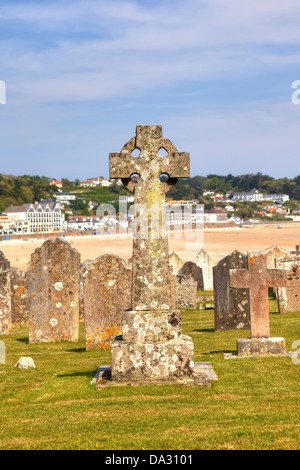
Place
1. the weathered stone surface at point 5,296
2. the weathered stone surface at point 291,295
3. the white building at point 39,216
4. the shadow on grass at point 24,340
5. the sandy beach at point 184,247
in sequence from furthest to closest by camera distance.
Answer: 1. the white building at point 39,216
2. the sandy beach at point 184,247
3. the weathered stone surface at point 291,295
4. the weathered stone surface at point 5,296
5. the shadow on grass at point 24,340

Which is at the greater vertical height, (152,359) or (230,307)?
(152,359)

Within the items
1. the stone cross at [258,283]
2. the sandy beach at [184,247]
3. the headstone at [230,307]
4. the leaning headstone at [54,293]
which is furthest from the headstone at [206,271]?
the sandy beach at [184,247]

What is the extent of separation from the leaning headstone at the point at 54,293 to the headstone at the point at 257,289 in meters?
4.93

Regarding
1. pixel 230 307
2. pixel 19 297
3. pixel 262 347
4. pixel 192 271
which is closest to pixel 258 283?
pixel 262 347

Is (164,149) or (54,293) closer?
(164,149)

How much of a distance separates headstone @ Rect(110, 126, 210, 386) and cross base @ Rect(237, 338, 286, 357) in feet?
5.91

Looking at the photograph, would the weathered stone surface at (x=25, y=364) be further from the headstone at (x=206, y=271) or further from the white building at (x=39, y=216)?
the white building at (x=39, y=216)

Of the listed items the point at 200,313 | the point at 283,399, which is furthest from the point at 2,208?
the point at 283,399

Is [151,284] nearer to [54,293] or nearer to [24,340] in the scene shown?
[54,293]

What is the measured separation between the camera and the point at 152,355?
8.42 metres

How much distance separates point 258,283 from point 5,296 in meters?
7.63

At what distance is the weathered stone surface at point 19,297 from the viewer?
1767 centimetres

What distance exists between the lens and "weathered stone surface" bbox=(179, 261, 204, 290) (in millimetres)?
26297
